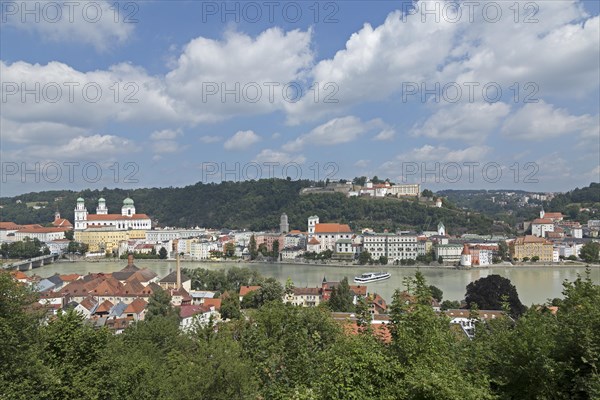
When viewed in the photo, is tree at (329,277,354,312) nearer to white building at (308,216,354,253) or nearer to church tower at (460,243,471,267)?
church tower at (460,243,471,267)

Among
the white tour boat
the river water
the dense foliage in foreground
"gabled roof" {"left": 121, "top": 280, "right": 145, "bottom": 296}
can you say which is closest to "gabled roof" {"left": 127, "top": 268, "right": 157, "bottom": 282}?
"gabled roof" {"left": 121, "top": 280, "right": 145, "bottom": 296}

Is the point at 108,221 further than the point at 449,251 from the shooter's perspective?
Yes

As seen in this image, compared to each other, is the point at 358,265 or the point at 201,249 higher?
the point at 201,249

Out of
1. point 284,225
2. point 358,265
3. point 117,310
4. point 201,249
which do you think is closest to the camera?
point 117,310

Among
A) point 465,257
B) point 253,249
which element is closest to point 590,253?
point 465,257

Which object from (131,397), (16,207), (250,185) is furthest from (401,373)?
(16,207)

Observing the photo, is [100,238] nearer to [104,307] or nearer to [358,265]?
[358,265]

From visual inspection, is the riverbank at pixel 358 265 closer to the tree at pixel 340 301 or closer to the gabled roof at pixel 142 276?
the gabled roof at pixel 142 276
